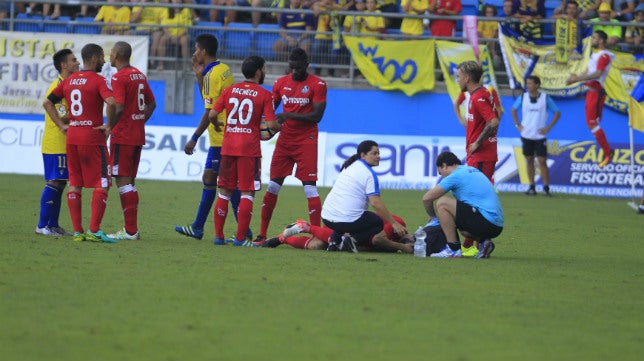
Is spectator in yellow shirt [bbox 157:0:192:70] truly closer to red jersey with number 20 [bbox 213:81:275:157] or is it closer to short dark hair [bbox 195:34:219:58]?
short dark hair [bbox 195:34:219:58]

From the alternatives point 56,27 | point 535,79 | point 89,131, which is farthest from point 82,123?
point 56,27

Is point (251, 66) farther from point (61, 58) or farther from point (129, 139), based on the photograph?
point (61, 58)

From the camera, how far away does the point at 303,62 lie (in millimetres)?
13328

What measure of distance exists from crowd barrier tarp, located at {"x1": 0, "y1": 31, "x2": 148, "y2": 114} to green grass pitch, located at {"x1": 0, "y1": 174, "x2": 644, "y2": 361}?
1198 cm

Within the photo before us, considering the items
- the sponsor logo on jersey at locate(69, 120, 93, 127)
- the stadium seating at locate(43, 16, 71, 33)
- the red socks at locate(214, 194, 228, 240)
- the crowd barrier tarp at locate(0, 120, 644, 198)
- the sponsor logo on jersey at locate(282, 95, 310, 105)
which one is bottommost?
the crowd barrier tarp at locate(0, 120, 644, 198)

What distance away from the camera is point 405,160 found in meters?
25.2

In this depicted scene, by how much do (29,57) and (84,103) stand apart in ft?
47.1

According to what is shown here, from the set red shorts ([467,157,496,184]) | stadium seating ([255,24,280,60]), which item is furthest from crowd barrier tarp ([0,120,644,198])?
red shorts ([467,157,496,184])

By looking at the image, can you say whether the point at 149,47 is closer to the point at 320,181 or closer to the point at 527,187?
the point at 320,181

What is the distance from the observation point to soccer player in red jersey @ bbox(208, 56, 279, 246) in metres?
12.5

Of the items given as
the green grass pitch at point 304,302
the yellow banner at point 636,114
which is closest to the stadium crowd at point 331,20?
the yellow banner at point 636,114

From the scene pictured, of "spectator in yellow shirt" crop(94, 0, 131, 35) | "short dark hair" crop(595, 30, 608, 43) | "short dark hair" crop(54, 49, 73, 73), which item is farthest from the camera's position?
"spectator in yellow shirt" crop(94, 0, 131, 35)

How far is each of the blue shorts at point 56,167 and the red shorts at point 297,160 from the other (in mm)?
2342

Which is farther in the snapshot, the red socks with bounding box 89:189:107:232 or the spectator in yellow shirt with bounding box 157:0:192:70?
the spectator in yellow shirt with bounding box 157:0:192:70
